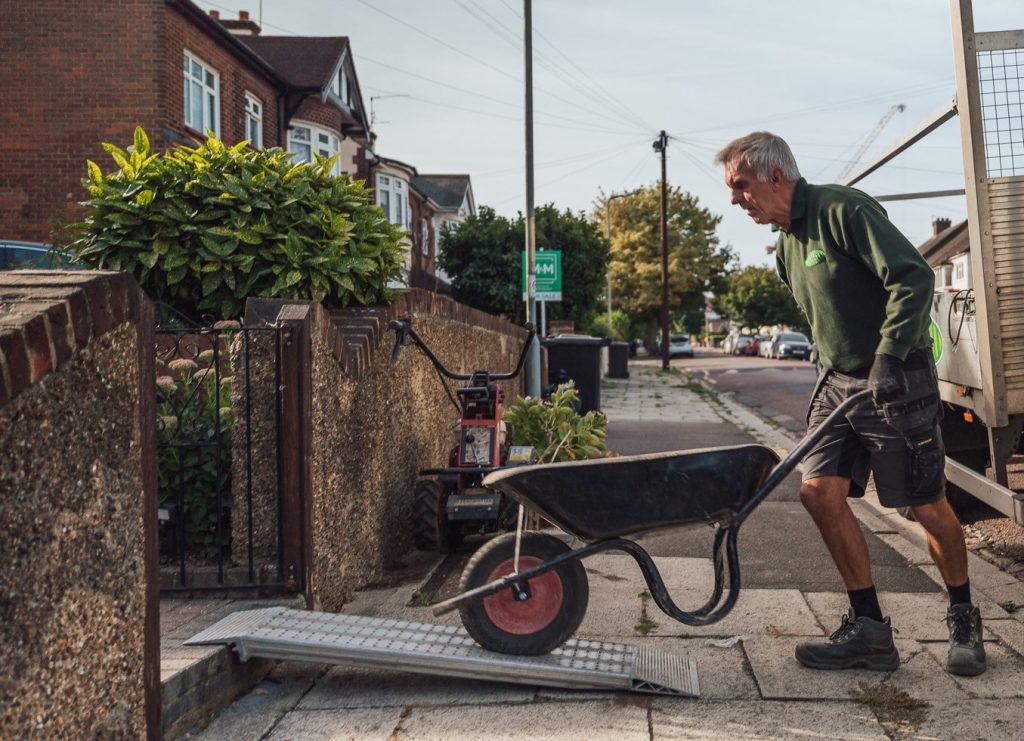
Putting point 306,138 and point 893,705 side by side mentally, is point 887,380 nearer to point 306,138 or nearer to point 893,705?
point 893,705

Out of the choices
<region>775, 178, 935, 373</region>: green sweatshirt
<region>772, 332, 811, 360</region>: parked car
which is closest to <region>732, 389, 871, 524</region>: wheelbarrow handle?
<region>775, 178, 935, 373</region>: green sweatshirt

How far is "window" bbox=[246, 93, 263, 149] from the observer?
25.4m

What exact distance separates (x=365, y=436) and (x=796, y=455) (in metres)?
2.54

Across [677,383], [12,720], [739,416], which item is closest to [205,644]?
[12,720]

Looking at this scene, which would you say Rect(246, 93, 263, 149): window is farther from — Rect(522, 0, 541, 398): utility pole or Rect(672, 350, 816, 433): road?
Rect(672, 350, 816, 433): road

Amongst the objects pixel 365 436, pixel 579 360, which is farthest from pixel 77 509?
pixel 579 360

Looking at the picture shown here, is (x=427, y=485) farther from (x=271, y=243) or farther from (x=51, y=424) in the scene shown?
(x=51, y=424)

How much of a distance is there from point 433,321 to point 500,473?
4.14 meters

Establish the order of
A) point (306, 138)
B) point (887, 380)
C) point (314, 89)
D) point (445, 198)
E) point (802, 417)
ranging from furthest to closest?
point (445, 198) → point (306, 138) → point (314, 89) → point (802, 417) → point (887, 380)

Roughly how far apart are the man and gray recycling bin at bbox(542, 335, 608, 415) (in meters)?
12.3

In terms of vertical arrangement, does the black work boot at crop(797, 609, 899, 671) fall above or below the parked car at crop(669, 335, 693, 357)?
below

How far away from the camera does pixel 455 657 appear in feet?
13.3

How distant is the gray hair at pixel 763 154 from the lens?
175 inches

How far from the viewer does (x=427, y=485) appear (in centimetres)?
682
